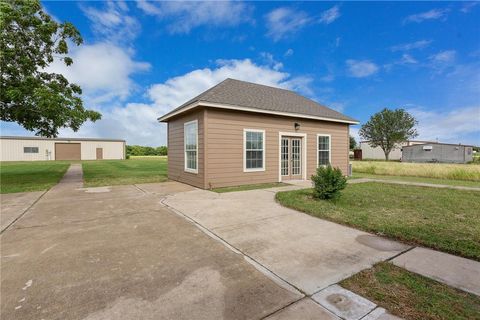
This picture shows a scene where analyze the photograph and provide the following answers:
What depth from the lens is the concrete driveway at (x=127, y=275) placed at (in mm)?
2049

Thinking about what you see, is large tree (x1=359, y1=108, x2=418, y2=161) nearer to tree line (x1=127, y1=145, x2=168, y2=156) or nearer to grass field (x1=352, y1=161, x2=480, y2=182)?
grass field (x1=352, y1=161, x2=480, y2=182)

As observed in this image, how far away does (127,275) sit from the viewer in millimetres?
2650

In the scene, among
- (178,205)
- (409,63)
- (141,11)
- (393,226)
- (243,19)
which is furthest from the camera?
(409,63)

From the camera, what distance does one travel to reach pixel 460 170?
493 inches

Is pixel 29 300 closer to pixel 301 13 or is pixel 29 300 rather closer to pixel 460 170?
pixel 301 13

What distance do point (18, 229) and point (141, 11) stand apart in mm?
10194

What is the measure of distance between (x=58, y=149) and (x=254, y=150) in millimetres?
38925

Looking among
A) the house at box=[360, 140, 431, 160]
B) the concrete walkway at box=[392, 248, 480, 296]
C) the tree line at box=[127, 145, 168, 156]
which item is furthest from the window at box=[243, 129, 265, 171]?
the tree line at box=[127, 145, 168, 156]

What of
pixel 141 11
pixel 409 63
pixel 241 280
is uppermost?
pixel 141 11

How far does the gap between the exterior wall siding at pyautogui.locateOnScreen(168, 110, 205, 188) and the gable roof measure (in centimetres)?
44

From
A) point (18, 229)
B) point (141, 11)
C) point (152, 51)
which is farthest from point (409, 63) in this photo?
point (18, 229)

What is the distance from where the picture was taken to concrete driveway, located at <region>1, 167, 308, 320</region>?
2049 mm

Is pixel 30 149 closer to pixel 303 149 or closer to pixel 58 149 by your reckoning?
pixel 58 149

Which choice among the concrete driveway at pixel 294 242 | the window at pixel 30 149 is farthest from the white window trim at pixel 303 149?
the window at pixel 30 149
